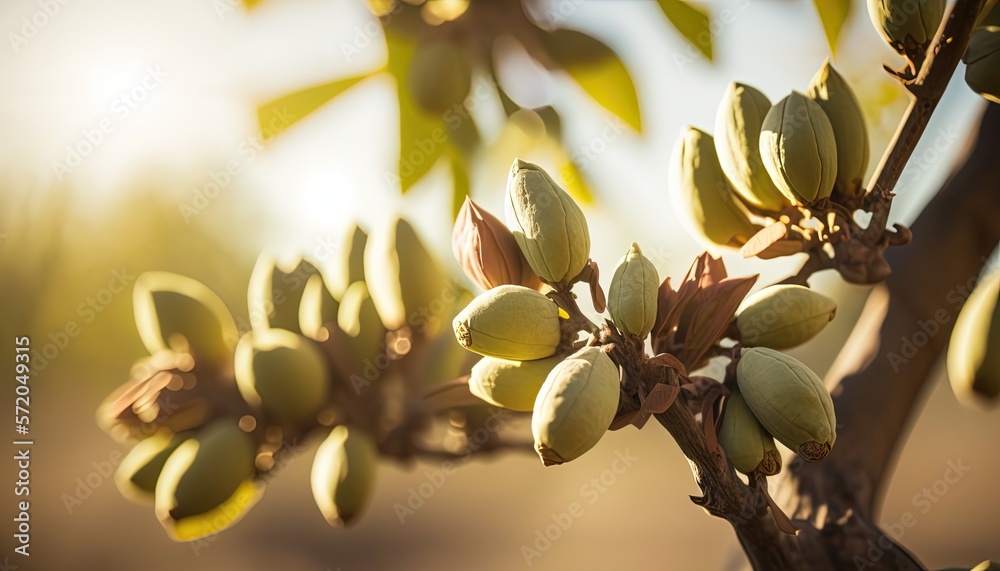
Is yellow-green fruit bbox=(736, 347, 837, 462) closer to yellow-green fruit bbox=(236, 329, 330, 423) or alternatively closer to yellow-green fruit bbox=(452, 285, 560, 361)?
yellow-green fruit bbox=(452, 285, 560, 361)

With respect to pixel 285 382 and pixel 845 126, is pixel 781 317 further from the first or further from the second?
pixel 285 382

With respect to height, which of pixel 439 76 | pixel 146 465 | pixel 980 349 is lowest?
pixel 146 465

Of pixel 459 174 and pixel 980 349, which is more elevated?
pixel 980 349

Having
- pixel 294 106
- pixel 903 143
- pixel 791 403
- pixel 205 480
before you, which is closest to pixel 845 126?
pixel 903 143

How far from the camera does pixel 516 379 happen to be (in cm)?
27

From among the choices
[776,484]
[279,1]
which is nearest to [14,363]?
[279,1]

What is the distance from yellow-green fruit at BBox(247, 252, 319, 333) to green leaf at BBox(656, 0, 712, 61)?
0.38m

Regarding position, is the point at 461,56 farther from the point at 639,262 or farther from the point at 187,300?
the point at 639,262

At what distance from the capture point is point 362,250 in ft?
1.62

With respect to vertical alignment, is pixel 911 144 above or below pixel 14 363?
above

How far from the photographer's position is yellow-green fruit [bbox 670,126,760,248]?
349 millimetres

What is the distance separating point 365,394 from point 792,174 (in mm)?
260

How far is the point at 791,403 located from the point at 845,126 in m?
0.14

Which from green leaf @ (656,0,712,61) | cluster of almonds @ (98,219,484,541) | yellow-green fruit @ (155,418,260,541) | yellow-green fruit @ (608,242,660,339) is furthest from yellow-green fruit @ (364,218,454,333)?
green leaf @ (656,0,712,61)
